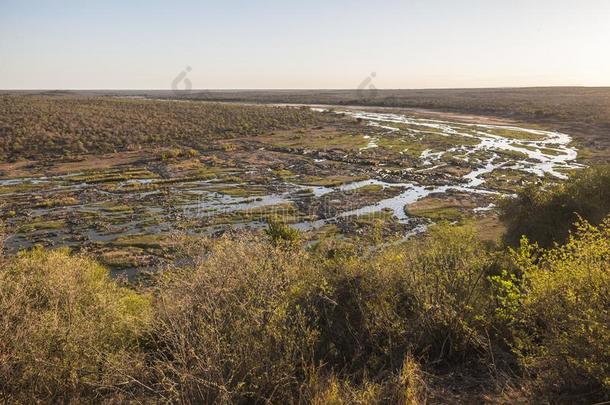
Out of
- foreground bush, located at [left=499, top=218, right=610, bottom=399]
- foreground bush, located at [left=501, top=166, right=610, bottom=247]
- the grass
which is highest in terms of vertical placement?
foreground bush, located at [left=499, top=218, right=610, bottom=399]

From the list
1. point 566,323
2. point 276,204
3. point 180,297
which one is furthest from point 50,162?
point 566,323

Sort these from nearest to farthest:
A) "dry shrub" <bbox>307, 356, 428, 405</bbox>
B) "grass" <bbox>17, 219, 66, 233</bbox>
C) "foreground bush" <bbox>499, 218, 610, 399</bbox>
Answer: "foreground bush" <bbox>499, 218, 610, 399</bbox>, "dry shrub" <bbox>307, 356, 428, 405</bbox>, "grass" <bbox>17, 219, 66, 233</bbox>

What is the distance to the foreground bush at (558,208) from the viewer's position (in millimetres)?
23188

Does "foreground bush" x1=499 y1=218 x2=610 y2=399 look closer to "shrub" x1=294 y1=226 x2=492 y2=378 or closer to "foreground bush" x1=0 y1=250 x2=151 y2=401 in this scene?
"shrub" x1=294 y1=226 x2=492 y2=378

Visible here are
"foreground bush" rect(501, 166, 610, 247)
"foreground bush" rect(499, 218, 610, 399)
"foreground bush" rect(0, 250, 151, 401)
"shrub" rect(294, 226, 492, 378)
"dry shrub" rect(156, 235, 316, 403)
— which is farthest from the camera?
"foreground bush" rect(501, 166, 610, 247)

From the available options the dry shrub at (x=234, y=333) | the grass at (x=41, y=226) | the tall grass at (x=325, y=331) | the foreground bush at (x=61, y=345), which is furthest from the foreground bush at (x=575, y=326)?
the grass at (x=41, y=226)

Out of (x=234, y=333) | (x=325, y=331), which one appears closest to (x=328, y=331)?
(x=325, y=331)

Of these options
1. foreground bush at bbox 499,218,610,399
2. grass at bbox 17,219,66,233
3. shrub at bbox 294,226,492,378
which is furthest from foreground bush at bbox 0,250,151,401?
grass at bbox 17,219,66,233

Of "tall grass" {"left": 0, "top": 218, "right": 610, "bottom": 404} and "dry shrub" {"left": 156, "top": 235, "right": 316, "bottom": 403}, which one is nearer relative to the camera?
"tall grass" {"left": 0, "top": 218, "right": 610, "bottom": 404}

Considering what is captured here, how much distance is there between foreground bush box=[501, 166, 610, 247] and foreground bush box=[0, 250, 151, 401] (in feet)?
66.5

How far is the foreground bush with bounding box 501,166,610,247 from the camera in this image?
23.2 meters

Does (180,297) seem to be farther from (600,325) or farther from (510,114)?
(510,114)

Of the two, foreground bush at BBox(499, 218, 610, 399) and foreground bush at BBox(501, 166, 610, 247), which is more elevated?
foreground bush at BBox(499, 218, 610, 399)

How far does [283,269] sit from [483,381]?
6.04m
